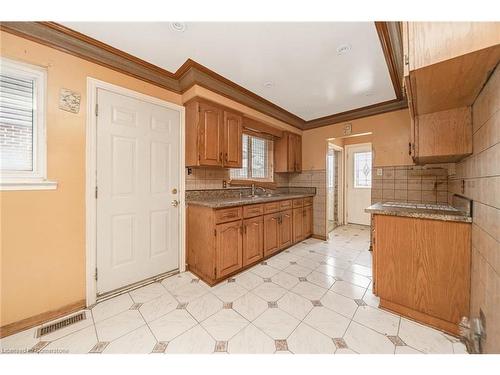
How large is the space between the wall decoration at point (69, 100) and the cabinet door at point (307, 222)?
11.3ft

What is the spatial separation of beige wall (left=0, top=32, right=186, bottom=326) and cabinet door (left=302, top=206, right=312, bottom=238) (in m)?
3.20

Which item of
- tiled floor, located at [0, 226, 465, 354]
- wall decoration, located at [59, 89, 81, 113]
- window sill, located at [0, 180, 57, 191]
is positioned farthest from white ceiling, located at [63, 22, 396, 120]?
tiled floor, located at [0, 226, 465, 354]

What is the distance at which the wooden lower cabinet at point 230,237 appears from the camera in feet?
7.13

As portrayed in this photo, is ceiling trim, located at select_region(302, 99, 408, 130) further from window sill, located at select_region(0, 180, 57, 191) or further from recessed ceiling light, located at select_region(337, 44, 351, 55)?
window sill, located at select_region(0, 180, 57, 191)

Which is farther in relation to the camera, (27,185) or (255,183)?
(255,183)

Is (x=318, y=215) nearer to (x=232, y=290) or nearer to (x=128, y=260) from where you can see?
(x=232, y=290)

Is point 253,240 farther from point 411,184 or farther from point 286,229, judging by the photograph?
point 411,184

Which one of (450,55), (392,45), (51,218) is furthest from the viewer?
(392,45)

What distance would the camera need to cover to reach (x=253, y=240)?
259cm

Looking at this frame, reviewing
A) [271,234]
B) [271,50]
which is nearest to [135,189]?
[271,234]

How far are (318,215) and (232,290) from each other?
2.46 m

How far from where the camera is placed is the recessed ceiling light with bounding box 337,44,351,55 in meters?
1.78

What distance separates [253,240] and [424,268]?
5.60 feet
